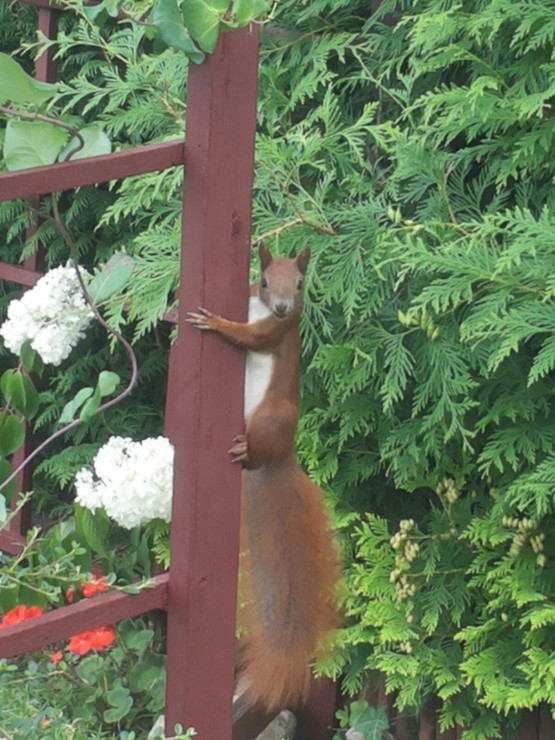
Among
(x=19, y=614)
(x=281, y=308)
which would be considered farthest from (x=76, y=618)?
(x=19, y=614)

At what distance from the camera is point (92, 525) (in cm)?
244

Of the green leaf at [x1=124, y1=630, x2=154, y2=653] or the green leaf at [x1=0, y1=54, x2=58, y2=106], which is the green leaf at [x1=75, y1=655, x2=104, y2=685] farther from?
the green leaf at [x1=0, y1=54, x2=58, y2=106]

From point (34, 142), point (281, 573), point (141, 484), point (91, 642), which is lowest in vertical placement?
point (91, 642)

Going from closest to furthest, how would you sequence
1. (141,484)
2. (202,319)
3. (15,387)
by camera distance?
(202,319) < (141,484) < (15,387)

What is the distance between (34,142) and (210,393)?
380 mm

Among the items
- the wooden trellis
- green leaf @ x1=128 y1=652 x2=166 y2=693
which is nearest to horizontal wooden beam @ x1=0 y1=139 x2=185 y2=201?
the wooden trellis

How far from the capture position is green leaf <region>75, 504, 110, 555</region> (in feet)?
7.96

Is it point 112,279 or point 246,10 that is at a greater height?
point 246,10

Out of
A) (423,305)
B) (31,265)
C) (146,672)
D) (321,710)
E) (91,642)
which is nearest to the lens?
(423,305)

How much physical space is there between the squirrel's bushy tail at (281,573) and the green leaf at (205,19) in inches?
26.4

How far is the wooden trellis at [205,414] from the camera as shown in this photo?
4.82ft

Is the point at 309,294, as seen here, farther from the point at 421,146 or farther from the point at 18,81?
the point at 18,81

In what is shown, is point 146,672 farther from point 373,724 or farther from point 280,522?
point 280,522

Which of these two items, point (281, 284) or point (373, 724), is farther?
point (373, 724)
